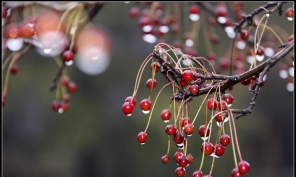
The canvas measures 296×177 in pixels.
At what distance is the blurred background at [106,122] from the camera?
204 inches

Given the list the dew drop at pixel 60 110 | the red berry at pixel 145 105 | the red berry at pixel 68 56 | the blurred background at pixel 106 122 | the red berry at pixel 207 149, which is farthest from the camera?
the blurred background at pixel 106 122

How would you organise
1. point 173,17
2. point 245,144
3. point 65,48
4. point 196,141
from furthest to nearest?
point 245,144, point 196,141, point 173,17, point 65,48

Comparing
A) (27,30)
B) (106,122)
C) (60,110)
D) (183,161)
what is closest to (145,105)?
(183,161)

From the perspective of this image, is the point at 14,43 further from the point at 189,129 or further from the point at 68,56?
the point at 189,129

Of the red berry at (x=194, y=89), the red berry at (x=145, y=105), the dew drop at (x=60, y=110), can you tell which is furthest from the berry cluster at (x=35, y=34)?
the red berry at (x=194, y=89)

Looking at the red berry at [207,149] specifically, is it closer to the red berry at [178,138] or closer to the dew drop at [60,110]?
the red berry at [178,138]

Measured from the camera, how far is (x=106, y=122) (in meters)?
5.54

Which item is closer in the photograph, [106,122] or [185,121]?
[185,121]

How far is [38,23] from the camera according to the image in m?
1.35

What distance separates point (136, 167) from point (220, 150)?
4.63 metres

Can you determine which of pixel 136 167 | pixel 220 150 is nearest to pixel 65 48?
pixel 220 150

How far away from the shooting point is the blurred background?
5.19 meters

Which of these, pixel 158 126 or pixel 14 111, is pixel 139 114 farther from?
pixel 14 111

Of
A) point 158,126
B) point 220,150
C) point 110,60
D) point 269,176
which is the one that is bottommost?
point 269,176
